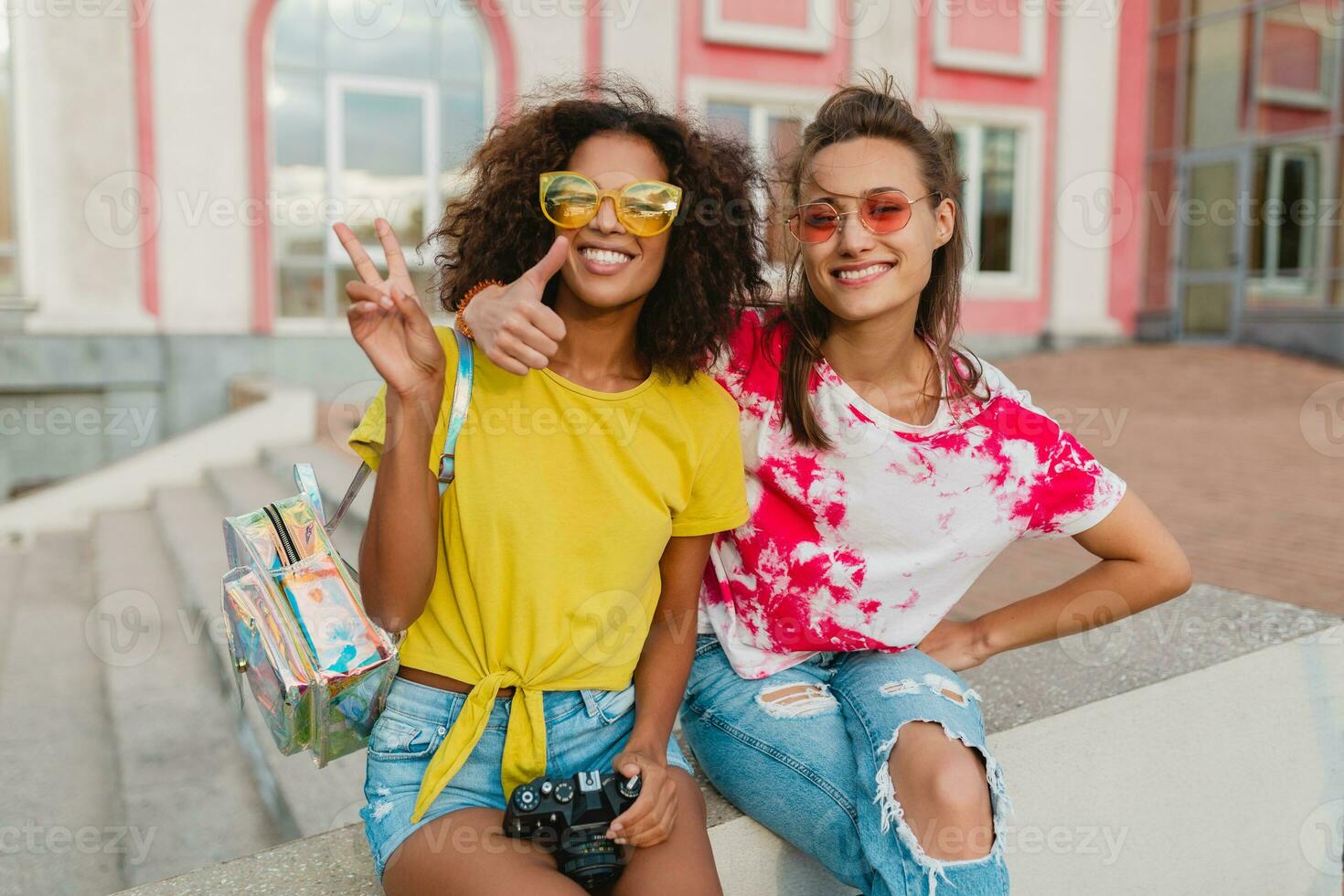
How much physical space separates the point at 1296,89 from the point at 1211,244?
2.13 metres

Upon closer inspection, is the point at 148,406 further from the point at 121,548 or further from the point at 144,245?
the point at 121,548

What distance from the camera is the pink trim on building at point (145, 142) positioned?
8586 millimetres

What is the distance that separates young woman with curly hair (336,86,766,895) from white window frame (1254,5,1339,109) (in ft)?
46.2

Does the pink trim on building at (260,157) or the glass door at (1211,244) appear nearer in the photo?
the pink trim on building at (260,157)

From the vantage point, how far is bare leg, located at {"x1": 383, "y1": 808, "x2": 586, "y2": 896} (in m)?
1.50

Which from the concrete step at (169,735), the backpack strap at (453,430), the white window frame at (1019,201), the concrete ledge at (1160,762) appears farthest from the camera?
the white window frame at (1019,201)

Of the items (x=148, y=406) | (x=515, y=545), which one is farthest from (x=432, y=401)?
(x=148, y=406)

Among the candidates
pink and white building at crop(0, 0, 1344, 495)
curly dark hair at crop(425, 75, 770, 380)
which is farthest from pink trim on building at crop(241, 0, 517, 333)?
curly dark hair at crop(425, 75, 770, 380)

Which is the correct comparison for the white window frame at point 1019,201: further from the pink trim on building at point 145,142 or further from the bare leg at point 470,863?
the bare leg at point 470,863

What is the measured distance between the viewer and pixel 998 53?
488 inches

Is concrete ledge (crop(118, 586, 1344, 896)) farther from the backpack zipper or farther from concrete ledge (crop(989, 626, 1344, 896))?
the backpack zipper

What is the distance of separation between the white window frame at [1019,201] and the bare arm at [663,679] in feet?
37.6

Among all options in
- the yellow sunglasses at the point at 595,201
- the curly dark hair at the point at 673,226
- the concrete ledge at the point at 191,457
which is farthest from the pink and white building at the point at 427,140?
the yellow sunglasses at the point at 595,201

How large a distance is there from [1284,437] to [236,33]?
368 inches
